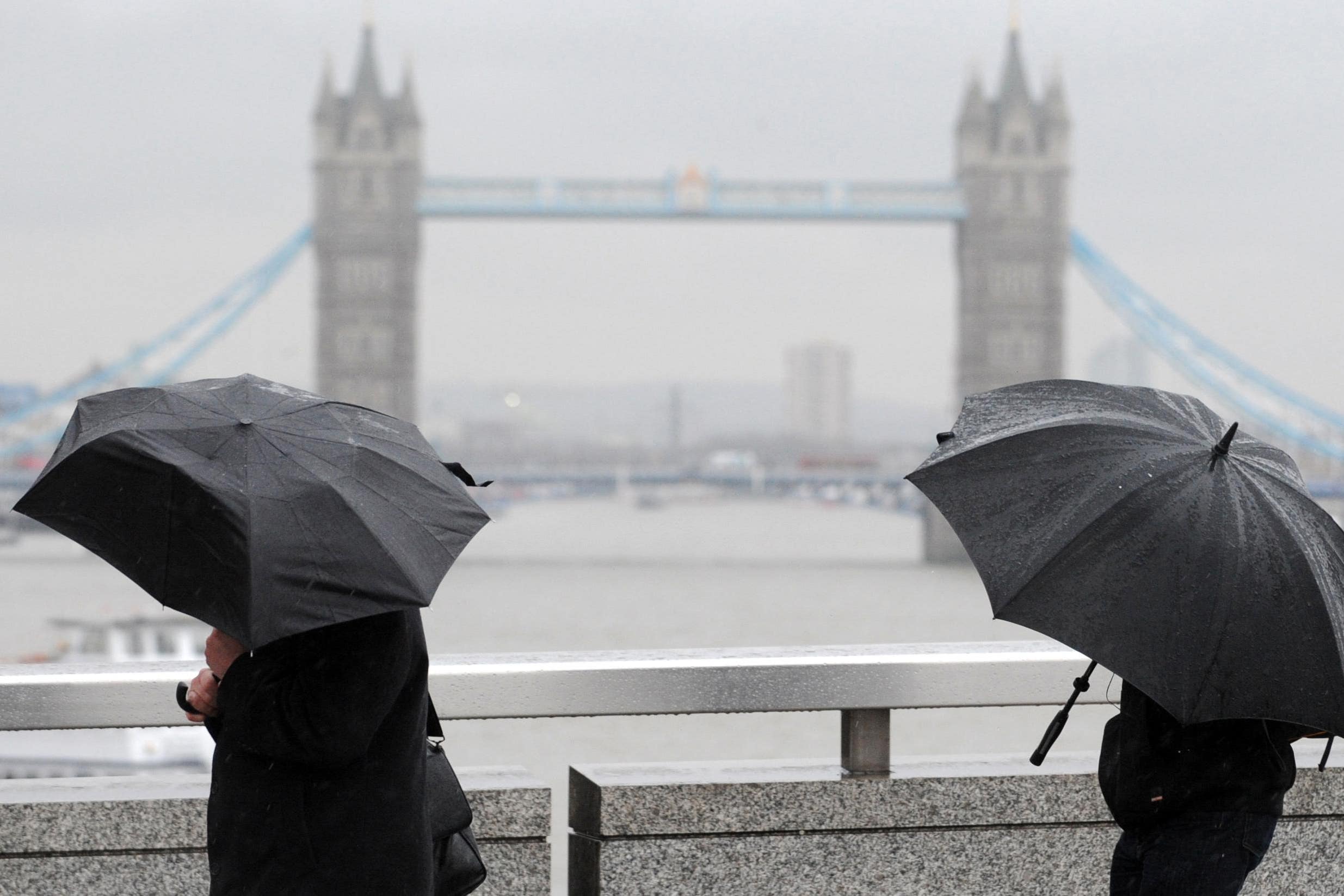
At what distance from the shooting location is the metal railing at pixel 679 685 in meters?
1.87

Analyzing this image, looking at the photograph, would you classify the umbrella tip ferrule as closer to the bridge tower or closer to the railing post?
the railing post

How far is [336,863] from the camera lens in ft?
4.65

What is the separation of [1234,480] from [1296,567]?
10cm

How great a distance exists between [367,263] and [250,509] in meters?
49.2

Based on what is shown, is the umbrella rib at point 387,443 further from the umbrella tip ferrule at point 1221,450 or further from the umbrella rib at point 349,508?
the umbrella tip ferrule at point 1221,450

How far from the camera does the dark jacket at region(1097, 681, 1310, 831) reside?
1.66m

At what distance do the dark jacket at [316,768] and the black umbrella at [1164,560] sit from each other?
1.84 ft

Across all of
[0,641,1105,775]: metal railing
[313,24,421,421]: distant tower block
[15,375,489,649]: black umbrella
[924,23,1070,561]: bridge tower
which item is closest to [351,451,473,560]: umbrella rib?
[15,375,489,649]: black umbrella

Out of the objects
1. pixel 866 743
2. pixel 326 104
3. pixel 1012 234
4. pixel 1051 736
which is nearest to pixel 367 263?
pixel 326 104

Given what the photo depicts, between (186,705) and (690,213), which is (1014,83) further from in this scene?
(186,705)

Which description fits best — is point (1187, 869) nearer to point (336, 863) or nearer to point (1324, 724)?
point (1324, 724)

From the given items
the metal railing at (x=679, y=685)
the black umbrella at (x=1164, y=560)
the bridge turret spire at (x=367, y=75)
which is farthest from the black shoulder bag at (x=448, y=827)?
the bridge turret spire at (x=367, y=75)

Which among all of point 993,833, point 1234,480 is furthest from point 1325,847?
point 1234,480

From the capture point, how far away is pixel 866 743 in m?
2.11
